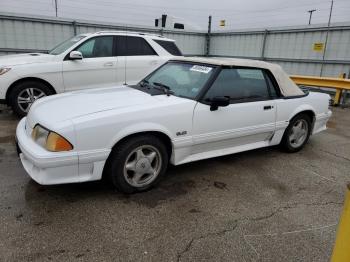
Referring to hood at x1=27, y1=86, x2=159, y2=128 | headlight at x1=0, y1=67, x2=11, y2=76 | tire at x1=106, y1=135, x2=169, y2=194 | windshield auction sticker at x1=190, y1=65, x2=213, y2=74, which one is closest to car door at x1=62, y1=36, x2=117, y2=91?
headlight at x1=0, y1=67, x2=11, y2=76

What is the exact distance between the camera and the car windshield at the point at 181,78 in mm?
3773

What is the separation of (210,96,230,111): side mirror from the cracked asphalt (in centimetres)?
89

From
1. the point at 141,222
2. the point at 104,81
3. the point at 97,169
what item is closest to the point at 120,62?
the point at 104,81

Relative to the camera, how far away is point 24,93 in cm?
598

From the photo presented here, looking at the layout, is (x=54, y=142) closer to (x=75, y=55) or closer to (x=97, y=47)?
(x=75, y=55)

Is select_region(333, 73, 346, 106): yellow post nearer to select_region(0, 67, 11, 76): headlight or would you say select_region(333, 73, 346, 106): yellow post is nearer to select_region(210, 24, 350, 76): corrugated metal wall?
select_region(210, 24, 350, 76): corrugated metal wall

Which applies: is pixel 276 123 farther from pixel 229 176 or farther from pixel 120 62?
pixel 120 62

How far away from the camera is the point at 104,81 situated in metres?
6.56

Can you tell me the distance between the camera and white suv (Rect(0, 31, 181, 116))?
19.2 ft

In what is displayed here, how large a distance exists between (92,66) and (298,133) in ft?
13.6

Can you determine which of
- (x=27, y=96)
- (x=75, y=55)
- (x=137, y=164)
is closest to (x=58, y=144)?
(x=137, y=164)

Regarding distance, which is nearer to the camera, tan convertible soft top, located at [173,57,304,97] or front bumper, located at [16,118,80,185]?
front bumper, located at [16,118,80,185]

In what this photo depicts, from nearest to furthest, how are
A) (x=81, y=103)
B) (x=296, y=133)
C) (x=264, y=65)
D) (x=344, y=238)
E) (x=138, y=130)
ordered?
(x=344, y=238) < (x=138, y=130) < (x=81, y=103) < (x=264, y=65) < (x=296, y=133)

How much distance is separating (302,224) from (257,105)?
5.56 feet
